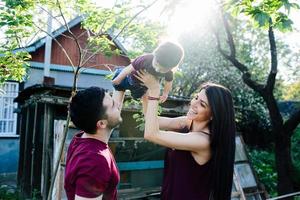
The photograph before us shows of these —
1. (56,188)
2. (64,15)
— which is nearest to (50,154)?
(56,188)

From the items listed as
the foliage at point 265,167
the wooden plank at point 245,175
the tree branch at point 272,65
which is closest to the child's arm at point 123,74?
the wooden plank at point 245,175

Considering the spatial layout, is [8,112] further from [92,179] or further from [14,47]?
[92,179]

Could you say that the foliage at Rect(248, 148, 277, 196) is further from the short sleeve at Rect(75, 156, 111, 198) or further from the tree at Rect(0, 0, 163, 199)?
the short sleeve at Rect(75, 156, 111, 198)

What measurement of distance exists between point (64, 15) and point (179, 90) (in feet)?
42.3

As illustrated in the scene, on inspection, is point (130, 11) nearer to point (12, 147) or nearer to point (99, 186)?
point (99, 186)

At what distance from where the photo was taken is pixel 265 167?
11.7 metres

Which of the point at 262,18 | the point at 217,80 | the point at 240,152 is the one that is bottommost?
the point at 240,152

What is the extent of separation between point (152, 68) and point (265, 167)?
10.2 metres

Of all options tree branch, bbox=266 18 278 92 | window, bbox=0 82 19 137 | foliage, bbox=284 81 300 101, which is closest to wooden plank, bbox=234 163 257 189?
tree branch, bbox=266 18 278 92

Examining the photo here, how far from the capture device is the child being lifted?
2367mm

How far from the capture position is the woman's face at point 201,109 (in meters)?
2.25

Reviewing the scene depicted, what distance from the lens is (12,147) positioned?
12.1 meters

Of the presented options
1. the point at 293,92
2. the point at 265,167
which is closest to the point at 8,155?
the point at 265,167

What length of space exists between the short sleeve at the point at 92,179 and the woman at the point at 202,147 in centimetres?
44
